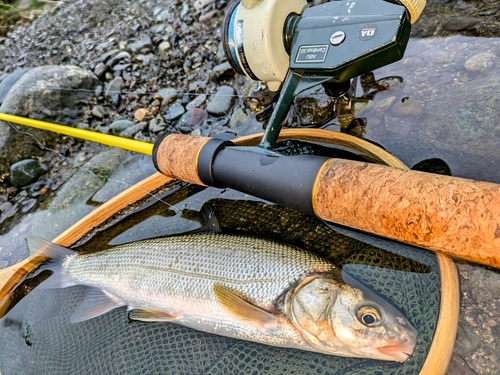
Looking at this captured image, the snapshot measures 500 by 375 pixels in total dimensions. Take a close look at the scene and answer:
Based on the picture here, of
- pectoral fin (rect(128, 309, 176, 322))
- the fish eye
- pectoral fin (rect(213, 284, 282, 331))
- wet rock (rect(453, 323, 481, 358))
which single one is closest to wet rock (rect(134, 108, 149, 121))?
pectoral fin (rect(128, 309, 176, 322))

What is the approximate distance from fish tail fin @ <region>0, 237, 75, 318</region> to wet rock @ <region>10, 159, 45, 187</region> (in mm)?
1358

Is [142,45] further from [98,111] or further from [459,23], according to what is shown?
→ [459,23]

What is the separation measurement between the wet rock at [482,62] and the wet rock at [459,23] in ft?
1.30

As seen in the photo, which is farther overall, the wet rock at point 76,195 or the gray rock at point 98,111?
the gray rock at point 98,111

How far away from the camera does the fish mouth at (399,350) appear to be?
1639mm

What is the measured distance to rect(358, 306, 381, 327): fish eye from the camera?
1703 mm

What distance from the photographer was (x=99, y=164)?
3527 millimetres

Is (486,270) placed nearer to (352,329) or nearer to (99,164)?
(352,329)

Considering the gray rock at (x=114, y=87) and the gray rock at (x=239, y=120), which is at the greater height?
the gray rock at (x=114, y=87)

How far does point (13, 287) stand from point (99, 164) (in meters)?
1.31

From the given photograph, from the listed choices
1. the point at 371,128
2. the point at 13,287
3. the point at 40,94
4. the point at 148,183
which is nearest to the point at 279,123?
the point at 371,128

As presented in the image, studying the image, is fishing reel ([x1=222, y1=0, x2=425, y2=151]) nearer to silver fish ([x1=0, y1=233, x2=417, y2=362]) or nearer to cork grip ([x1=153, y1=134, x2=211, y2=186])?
cork grip ([x1=153, y1=134, x2=211, y2=186])

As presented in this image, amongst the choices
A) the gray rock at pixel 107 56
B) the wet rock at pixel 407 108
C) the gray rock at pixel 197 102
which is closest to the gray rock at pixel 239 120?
the gray rock at pixel 197 102

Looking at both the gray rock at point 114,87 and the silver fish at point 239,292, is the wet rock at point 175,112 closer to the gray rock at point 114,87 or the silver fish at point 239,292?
the gray rock at point 114,87
